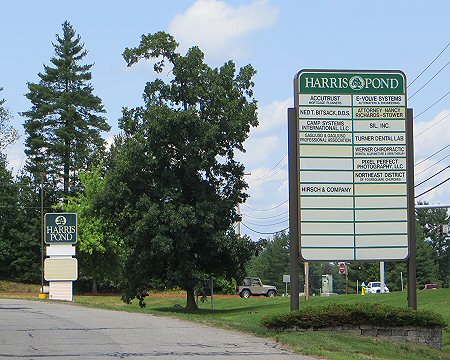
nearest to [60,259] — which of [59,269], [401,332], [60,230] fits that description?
[59,269]

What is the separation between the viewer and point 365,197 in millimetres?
19172

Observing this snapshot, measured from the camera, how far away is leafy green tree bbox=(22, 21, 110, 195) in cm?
8788

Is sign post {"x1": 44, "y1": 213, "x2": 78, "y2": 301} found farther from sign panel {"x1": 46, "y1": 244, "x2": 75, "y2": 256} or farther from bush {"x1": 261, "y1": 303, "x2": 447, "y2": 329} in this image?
bush {"x1": 261, "y1": 303, "x2": 447, "y2": 329}

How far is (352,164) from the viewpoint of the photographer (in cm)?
1905

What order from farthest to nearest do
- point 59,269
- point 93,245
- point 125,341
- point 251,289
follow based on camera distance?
point 251,289
point 93,245
point 59,269
point 125,341

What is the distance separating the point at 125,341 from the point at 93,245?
57913 mm

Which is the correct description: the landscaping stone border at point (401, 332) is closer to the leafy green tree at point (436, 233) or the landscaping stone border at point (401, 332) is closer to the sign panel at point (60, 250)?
the sign panel at point (60, 250)

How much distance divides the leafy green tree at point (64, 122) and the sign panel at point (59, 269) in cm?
4367

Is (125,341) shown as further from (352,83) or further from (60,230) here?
(60,230)

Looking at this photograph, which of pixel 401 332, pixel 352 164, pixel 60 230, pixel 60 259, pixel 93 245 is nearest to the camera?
pixel 401 332

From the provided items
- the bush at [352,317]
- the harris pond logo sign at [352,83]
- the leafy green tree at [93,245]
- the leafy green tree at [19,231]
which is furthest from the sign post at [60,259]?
the leafy green tree at [19,231]

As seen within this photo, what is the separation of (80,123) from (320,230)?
2843 inches

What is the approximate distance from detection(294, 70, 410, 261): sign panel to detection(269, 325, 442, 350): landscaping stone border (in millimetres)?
1672

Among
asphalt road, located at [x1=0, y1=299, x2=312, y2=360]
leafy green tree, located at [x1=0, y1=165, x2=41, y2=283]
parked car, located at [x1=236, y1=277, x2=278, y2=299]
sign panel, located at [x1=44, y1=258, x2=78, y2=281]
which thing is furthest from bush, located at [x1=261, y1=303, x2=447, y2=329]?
leafy green tree, located at [x1=0, y1=165, x2=41, y2=283]
